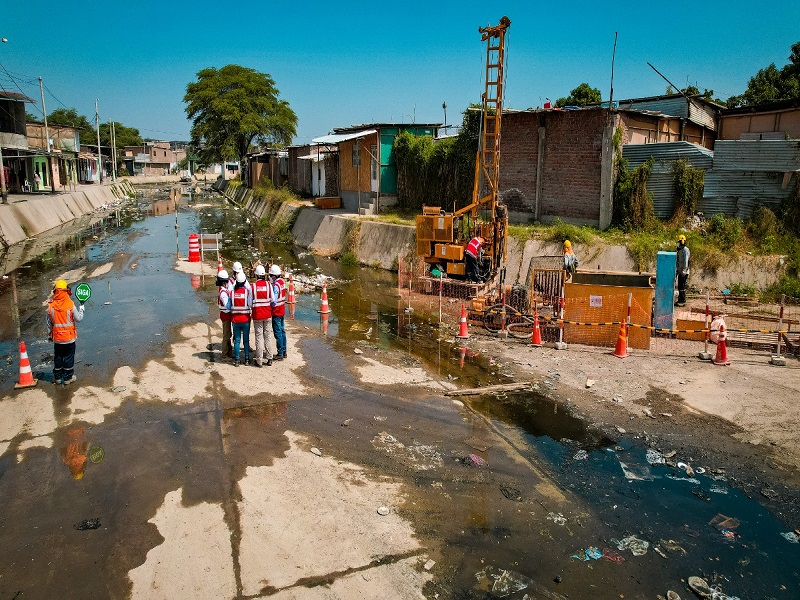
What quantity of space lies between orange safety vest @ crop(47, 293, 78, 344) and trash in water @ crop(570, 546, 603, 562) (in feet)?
26.8

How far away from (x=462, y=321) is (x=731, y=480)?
682cm

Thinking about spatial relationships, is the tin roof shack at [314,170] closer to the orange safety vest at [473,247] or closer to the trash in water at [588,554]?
the orange safety vest at [473,247]

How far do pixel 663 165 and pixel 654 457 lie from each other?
43.2ft

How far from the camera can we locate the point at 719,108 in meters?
25.6

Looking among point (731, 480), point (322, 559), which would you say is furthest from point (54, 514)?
point (731, 480)

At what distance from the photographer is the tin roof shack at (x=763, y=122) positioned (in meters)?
21.2

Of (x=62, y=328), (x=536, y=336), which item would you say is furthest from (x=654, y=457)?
(x=62, y=328)

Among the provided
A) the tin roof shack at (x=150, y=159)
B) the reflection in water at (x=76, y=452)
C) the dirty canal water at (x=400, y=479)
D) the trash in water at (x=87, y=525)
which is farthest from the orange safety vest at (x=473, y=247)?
the tin roof shack at (x=150, y=159)

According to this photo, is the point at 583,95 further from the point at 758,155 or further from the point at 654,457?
the point at 654,457

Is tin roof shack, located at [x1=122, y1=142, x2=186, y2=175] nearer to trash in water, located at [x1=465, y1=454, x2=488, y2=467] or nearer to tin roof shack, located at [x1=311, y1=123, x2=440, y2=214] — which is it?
tin roof shack, located at [x1=311, y1=123, x2=440, y2=214]

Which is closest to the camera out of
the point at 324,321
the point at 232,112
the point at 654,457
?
the point at 654,457

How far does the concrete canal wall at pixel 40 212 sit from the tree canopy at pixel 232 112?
45.9 feet

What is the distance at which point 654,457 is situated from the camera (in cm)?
791

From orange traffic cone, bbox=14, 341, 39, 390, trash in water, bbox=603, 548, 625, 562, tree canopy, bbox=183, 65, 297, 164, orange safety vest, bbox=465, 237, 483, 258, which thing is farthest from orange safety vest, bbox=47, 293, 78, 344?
tree canopy, bbox=183, 65, 297, 164
